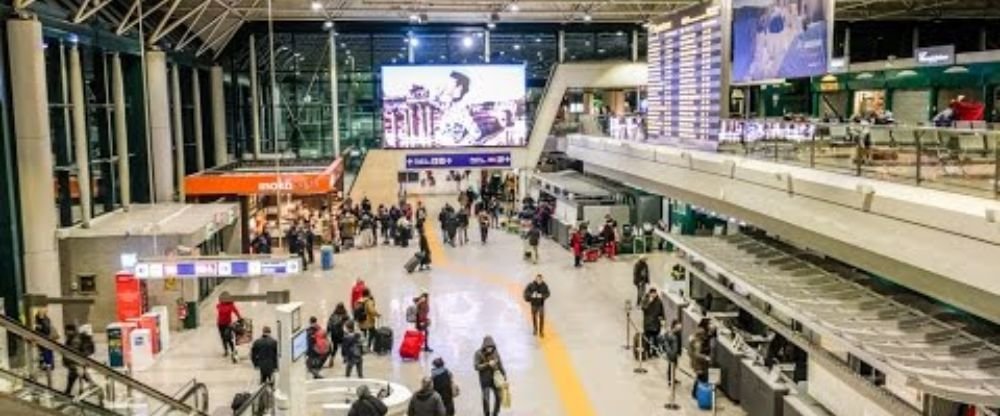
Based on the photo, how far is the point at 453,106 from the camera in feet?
107

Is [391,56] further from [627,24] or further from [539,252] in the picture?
[539,252]

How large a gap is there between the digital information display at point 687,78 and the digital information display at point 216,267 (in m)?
7.46

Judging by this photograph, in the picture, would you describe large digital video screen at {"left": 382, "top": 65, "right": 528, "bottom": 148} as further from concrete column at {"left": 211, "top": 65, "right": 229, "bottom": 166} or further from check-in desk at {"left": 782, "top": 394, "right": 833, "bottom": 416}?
check-in desk at {"left": 782, "top": 394, "right": 833, "bottom": 416}

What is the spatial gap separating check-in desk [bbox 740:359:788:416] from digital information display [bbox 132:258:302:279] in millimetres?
6246

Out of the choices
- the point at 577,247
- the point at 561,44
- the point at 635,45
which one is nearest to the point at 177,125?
the point at 577,247

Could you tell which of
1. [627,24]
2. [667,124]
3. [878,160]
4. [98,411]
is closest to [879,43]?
[627,24]

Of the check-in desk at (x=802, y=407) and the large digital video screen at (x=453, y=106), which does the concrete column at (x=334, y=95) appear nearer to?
the large digital video screen at (x=453, y=106)

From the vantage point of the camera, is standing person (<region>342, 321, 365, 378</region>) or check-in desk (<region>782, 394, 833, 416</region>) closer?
check-in desk (<region>782, 394, 833, 416</region>)

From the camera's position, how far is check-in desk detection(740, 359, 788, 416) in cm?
1117

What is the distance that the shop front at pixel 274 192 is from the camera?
77.0 feet

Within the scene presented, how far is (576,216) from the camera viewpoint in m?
26.5

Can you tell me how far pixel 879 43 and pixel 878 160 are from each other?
3075cm

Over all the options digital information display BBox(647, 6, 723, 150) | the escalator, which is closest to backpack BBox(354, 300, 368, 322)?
the escalator

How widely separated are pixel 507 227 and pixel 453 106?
15.6 ft
